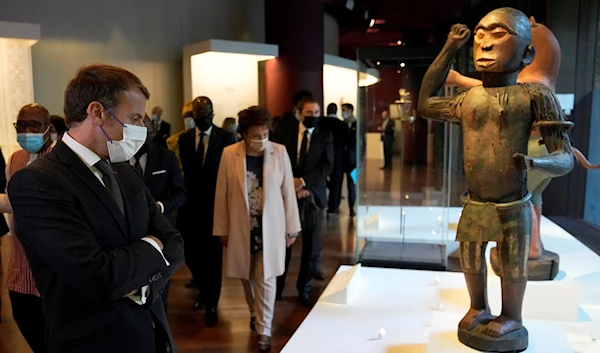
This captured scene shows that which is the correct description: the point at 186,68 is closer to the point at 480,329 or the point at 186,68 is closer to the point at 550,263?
the point at 550,263

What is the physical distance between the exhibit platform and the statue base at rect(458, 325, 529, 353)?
4cm

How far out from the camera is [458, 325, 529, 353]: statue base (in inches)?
89.3

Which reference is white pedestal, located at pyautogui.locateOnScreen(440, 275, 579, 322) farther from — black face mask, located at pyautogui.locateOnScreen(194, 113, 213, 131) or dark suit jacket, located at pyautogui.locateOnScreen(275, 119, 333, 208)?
black face mask, located at pyautogui.locateOnScreen(194, 113, 213, 131)

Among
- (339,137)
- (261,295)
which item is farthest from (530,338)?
(339,137)

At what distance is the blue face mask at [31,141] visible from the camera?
257 centimetres

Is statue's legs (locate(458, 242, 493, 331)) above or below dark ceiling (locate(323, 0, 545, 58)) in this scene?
below

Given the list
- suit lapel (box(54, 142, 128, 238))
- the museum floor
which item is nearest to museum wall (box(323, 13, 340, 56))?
the museum floor

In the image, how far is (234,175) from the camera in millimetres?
3260

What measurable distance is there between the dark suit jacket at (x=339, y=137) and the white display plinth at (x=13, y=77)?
333cm

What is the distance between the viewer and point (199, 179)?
379 cm

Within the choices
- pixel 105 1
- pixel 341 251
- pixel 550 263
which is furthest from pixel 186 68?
pixel 550 263

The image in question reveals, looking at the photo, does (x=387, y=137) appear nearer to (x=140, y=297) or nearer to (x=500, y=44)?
(x=500, y=44)

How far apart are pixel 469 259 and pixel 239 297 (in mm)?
2364

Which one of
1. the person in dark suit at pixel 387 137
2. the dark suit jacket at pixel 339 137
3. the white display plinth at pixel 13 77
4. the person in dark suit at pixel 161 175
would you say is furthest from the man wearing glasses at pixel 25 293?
the white display plinth at pixel 13 77
